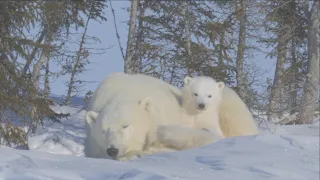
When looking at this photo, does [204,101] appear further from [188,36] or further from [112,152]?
[188,36]

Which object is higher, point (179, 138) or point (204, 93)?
point (204, 93)

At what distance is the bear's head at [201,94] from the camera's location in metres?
6.98

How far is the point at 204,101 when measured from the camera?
7008mm

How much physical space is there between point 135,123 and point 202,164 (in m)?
1.79

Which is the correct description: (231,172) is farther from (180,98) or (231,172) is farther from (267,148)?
(180,98)

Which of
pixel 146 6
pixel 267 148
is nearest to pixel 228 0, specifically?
pixel 146 6

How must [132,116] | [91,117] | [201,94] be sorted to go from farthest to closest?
[201,94] → [91,117] → [132,116]

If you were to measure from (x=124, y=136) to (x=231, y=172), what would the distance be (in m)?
1.97

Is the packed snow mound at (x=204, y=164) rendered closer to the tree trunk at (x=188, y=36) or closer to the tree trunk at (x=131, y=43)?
the tree trunk at (x=188, y=36)

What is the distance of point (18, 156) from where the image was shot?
13.4 feet

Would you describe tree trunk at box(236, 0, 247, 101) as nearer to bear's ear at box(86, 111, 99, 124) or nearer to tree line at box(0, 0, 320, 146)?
tree line at box(0, 0, 320, 146)

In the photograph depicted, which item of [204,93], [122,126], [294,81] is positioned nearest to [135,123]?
[122,126]

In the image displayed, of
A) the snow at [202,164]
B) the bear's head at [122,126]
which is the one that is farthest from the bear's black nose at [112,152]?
the snow at [202,164]

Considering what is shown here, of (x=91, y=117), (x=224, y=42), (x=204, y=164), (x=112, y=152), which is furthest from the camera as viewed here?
(x=224, y=42)
